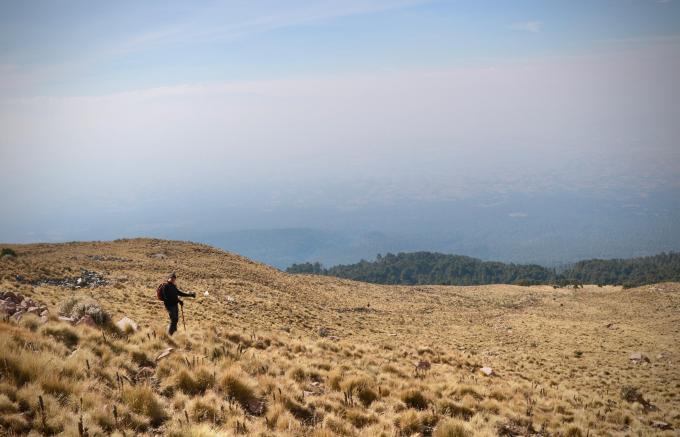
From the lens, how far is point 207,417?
24.9 feet

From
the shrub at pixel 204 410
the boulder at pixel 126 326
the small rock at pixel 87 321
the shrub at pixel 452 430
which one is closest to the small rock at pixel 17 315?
the small rock at pixel 87 321

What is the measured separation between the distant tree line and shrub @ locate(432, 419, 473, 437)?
12071cm

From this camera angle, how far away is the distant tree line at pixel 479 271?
122m

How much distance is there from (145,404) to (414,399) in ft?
22.5

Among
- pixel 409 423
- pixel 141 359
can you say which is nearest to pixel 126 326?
pixel 141 359

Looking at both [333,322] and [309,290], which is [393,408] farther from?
[309,290]

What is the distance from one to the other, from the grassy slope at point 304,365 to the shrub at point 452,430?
0.22 ft

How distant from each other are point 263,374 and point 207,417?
124 inches

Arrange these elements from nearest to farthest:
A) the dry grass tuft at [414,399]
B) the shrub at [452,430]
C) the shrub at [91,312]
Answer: the shrub at [452,430], the dry grass tuft at [414,399], the shrub at [91,312]

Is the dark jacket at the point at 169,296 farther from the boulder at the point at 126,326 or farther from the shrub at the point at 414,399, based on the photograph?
the shrub at the point at 414,399

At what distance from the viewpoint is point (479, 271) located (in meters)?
135

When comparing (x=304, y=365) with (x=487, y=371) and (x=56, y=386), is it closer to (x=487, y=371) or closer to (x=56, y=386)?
(x=56, y=386)

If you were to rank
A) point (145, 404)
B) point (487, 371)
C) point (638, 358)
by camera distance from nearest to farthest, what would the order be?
point (145, 404) < point (487, 371) < point (638, 358)

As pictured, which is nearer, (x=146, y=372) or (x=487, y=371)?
(x=146, y=372)
